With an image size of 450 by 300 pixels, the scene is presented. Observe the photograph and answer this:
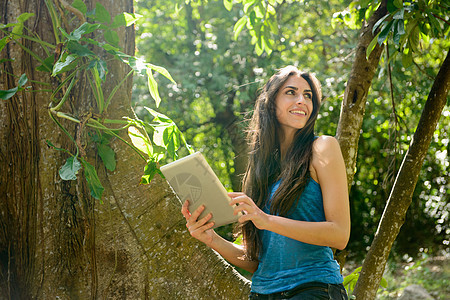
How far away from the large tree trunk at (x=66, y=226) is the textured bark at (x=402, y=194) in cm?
67

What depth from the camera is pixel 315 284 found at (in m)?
1.73

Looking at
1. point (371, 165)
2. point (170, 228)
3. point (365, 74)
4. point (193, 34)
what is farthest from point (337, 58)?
point (170, 228)

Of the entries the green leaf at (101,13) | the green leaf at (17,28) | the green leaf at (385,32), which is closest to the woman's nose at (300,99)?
the green leaf at (385,32)

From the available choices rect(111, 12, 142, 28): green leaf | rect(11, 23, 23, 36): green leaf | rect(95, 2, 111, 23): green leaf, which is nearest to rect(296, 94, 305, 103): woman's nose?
rect(111, 12, 142, 28): green leaf

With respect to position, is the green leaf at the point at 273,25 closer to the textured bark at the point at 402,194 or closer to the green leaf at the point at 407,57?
the green leaf at the point at 407,57

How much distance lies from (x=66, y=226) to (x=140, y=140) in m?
0.50

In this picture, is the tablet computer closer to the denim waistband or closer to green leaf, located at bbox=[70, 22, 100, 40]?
the denim waistband

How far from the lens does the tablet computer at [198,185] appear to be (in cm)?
173

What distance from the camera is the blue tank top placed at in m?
1.77

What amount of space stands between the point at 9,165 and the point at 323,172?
1.35 m

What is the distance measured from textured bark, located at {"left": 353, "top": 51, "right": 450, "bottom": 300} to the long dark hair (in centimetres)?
68

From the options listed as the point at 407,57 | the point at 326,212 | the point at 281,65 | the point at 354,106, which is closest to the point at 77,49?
the point at 326,212

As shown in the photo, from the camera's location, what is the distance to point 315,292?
5.62 feet

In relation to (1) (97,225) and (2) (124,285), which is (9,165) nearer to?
(1) (97,225)
